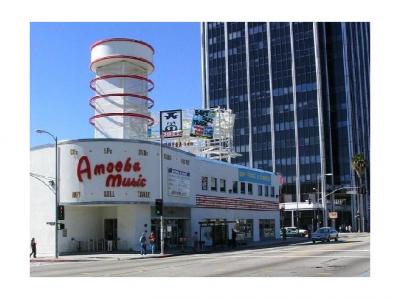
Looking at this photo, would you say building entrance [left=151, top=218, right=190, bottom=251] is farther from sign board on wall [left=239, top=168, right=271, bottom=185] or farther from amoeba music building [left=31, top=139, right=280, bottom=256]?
sign board on wall [left=239, top=168, right=271, bottom=185]

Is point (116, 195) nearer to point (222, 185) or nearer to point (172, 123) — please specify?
point (222, 185)

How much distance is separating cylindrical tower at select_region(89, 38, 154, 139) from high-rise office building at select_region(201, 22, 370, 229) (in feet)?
228

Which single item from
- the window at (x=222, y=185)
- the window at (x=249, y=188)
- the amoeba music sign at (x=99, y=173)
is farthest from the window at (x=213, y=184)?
the amoeba music sign at (x=99, y=173)

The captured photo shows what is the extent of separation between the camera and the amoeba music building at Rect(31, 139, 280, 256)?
141 feet

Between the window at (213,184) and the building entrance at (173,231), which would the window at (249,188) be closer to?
the window at (213,184)

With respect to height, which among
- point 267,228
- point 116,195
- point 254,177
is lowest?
point 267,228

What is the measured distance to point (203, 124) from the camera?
6531cm

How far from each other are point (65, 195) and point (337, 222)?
89526mm

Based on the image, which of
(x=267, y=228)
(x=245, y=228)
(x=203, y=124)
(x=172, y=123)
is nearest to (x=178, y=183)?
(x=172, y=123)

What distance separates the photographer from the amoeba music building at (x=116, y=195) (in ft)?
141

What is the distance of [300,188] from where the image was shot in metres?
127

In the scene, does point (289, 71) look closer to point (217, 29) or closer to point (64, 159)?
point (217, 29)

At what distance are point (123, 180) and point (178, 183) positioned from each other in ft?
23.7

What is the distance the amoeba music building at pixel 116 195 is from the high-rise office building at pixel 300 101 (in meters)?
68.0
